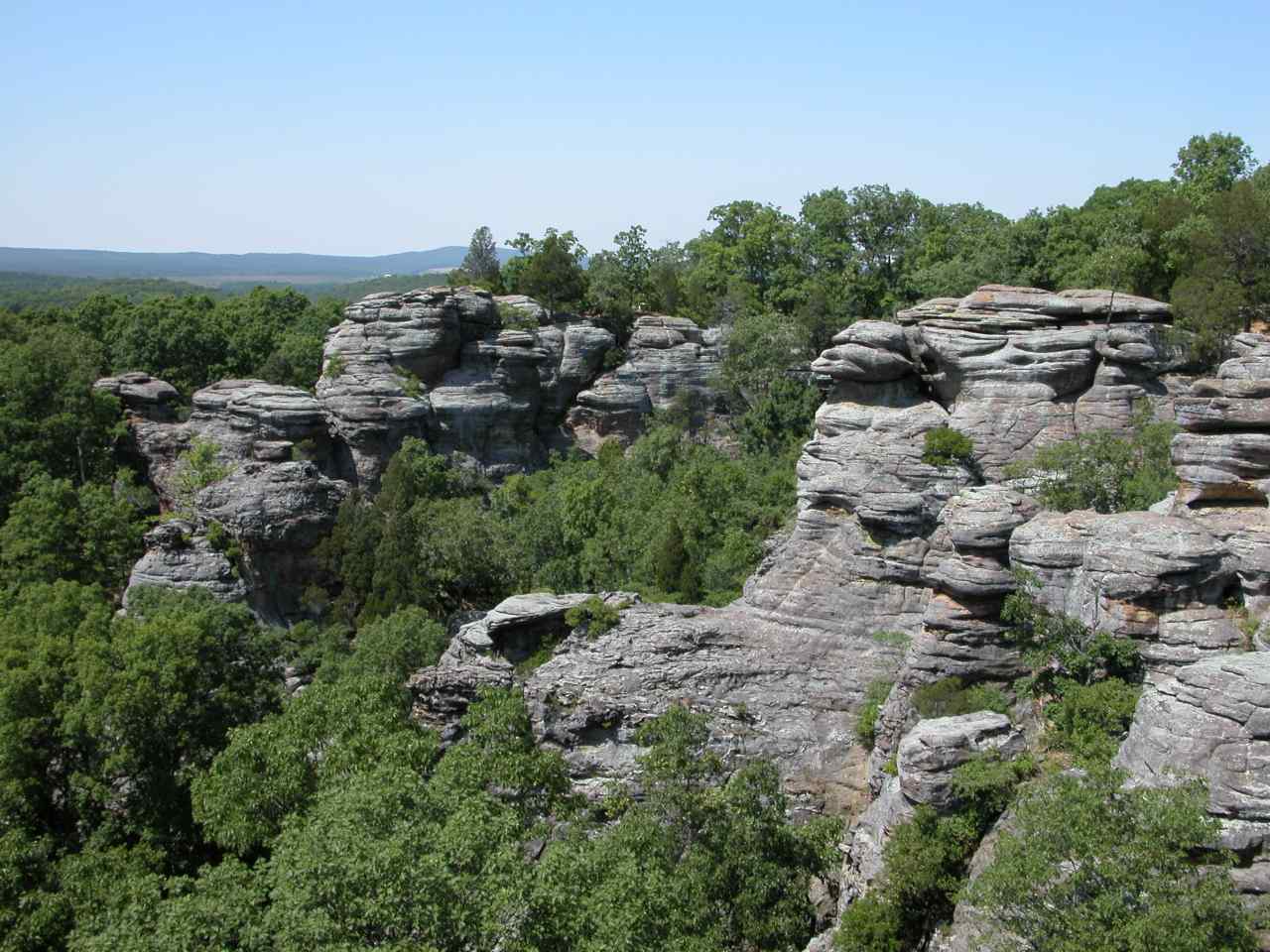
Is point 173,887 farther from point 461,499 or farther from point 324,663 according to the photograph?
point 461,499

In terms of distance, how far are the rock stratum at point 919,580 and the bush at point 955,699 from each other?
1.15ft

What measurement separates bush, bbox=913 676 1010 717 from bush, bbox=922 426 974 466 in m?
8.92

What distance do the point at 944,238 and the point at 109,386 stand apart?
146 ft

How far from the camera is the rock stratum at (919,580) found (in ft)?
75.2

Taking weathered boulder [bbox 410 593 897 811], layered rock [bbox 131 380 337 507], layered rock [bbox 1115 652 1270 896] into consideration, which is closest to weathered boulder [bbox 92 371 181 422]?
layered rock [bbox 131 380 337 507]

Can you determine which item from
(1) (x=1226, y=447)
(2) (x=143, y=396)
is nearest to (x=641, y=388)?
(2) (x=143, y=396)

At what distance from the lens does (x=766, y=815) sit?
22922mm

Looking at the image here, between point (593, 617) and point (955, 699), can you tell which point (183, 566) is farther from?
point (955, 699)

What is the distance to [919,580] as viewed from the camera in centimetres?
3194

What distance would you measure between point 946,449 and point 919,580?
14.2ft

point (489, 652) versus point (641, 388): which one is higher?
point (641, 388)

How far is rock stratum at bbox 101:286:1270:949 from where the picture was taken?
22922 millimetres

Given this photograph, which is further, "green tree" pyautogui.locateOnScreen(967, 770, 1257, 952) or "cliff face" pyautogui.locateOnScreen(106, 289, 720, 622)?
"cliff face" pyautogui.locateOnScreen(106, 289, 720, 622)

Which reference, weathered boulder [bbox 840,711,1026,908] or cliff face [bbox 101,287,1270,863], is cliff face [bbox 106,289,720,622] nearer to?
cliff face [bbox 101,287,1270,863]
